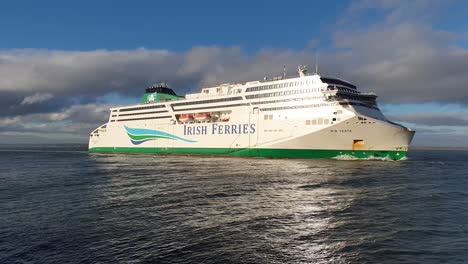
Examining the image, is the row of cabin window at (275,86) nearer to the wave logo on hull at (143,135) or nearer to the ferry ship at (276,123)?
the ferry ship at (276,123)

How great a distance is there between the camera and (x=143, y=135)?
3034 inches

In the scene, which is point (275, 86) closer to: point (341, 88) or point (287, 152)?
point (341, 88)

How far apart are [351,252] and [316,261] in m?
1.57

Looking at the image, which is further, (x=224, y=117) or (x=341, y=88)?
(x=224, y=117)

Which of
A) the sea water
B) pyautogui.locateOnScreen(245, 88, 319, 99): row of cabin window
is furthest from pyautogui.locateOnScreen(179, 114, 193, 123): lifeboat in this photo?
the sea water

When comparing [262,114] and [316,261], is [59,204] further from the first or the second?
[262,114]

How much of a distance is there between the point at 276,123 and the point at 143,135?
120ft

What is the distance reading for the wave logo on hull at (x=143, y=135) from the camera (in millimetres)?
71812

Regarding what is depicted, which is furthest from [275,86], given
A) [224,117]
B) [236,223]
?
[236,223]

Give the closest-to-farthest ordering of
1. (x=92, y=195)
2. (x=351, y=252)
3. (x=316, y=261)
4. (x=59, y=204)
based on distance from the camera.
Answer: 1. (x=316, y=261)
2. (x=351, y=252)
3. (x=59, y=204)
4. (x=92, y=195)

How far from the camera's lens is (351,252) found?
11.3 metres

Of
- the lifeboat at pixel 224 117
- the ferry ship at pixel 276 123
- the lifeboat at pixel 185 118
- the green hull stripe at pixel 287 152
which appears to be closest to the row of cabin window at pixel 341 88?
the ferry ship at pixel 276 123

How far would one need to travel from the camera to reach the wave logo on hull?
71812 millimetres

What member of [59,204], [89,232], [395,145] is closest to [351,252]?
[89,232]
